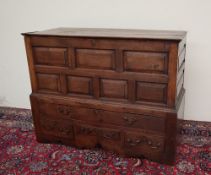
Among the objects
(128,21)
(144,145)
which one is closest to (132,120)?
(144,145)

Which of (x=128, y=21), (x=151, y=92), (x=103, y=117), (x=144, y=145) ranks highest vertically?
(x=128, y=21)

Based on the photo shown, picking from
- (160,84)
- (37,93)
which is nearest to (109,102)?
(160,84)

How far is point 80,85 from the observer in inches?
80.7

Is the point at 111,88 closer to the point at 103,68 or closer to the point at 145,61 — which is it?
the point at 103,68

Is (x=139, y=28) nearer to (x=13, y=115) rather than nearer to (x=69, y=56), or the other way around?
(x=69, y=56)

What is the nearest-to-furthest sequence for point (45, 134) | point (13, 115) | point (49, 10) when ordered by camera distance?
point (45, 134) → point (49, 10) → point (13, 115)

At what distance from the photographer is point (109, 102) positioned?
6.55 feet

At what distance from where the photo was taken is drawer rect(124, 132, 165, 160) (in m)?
1.94

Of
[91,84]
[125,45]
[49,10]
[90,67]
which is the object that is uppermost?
[49,10]

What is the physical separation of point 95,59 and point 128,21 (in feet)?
2.31

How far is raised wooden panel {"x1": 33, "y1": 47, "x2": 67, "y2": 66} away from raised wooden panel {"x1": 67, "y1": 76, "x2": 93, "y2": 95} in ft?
0.49

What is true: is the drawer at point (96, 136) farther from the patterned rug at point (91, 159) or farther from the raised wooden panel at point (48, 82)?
the raised wooden panel at point (48, 82)

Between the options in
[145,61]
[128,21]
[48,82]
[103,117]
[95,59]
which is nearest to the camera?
[145,61]

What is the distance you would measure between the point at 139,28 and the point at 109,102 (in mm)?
833
